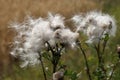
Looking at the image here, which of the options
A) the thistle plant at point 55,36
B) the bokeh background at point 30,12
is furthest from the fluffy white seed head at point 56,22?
the bokeh background at point 30,12

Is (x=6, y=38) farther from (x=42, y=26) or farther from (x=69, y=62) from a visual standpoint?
Answer: (x=42, y=26)

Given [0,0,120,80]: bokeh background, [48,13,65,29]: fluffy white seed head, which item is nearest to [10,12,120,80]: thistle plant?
[48,13,65,29]: fluffy white seed head

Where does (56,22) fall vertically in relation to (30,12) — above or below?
below

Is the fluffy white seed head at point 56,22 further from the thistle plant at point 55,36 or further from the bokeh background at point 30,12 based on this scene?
the bokeh background at point 30,12

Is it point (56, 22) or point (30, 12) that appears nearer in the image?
point (56, 22)

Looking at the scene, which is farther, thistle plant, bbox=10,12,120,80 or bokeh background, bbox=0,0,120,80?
bokeh background, bbox=0,0,120,80

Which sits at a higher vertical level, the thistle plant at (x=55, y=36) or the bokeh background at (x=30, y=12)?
the bokeh background at (x=30, y=12)

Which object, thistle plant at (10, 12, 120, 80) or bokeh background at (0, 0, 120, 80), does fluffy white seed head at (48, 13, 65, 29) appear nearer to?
thistle plant at (10, 12, 120, 80)

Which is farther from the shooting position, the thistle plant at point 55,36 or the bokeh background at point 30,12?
the bokeh background at point 30,12

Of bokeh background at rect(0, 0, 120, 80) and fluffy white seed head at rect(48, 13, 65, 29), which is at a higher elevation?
bokeh background at rect(0, 0, 120, 80)

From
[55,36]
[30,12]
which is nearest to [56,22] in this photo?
[55,36]

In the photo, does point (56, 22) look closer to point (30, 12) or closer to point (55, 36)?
point (55, 36)

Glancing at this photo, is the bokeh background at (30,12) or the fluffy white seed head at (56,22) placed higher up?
the bokeh background at (30,12)
